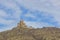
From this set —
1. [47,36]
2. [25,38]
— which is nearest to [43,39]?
[47,36]

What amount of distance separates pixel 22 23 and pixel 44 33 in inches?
957

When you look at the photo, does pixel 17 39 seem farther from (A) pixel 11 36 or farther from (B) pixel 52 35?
(B) pixel 52 35

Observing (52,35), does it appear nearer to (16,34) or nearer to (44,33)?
(44,33)

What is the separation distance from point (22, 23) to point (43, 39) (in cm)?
2724

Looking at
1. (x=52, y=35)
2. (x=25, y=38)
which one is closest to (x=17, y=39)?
(x=25, y=38)

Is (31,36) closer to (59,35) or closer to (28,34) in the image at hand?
(28,34)

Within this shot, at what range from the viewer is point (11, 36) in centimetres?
19812

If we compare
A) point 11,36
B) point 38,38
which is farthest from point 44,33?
point 11,36

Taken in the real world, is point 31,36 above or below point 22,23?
below

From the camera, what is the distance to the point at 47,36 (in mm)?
188875

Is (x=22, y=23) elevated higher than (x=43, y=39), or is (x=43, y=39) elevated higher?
(x=22, y=23)

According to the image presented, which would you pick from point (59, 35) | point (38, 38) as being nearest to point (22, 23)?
point (38, 38)

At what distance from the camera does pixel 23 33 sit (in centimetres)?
19800

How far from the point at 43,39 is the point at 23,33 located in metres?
22.1
